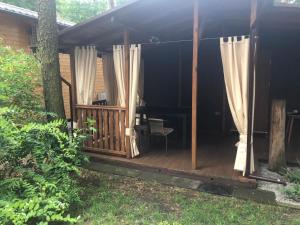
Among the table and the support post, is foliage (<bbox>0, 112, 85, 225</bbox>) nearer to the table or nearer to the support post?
the table

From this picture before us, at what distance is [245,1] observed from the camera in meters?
3.74

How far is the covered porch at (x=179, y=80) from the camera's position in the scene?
417cm

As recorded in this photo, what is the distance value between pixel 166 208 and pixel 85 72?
320cm

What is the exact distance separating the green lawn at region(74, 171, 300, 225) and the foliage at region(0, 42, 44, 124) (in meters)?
1.40

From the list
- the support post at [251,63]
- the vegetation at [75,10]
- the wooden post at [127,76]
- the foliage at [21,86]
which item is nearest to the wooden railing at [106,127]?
the wooden post at [127,76]

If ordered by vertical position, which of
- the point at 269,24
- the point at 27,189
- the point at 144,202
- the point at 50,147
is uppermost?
the point at 269,24

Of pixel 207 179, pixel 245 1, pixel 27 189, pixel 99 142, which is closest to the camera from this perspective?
pixel 27 189

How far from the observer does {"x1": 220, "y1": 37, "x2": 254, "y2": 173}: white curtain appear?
3.69 metres

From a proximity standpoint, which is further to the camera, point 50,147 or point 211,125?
point 211,125

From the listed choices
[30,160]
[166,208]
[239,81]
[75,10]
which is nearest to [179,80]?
[239,81]

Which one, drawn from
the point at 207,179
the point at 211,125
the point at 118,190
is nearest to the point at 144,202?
the point at 118,190

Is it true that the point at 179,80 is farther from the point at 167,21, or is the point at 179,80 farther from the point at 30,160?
the point at 30,160

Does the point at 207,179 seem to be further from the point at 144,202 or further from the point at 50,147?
the point at 50,147

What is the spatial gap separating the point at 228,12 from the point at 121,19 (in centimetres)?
182
